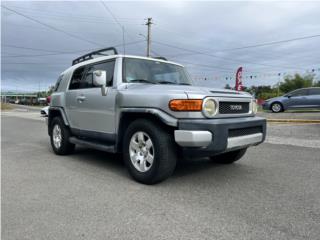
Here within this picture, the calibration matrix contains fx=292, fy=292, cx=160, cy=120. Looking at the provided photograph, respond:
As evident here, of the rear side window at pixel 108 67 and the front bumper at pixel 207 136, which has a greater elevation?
the rear side window at pixel 108 67

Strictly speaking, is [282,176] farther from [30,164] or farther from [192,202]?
[30,164]

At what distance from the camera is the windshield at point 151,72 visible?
187 inches

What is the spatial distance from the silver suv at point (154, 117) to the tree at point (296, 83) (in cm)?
5667

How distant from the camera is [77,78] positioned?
5.91m

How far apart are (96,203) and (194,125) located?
1480 millimetres

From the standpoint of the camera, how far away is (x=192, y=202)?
339 cm

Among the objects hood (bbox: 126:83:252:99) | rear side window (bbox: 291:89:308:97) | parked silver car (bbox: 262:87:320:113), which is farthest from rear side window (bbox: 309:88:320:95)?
hood (bbox: 126:83:252:99)

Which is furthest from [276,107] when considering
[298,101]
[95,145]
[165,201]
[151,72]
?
[165,201]

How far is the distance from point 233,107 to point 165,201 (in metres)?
1.65

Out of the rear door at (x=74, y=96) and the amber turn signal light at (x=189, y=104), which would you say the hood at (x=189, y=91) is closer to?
the amber turn signal light at (x=189, y=104)

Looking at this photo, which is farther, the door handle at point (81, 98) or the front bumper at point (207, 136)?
the door handle at point (81, 98)

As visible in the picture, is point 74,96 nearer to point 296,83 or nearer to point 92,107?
point 92,107

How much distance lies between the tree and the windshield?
55975 millimetres

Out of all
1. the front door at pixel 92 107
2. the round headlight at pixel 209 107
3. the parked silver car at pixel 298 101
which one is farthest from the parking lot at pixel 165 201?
the parked silver car at pixel 298 101
